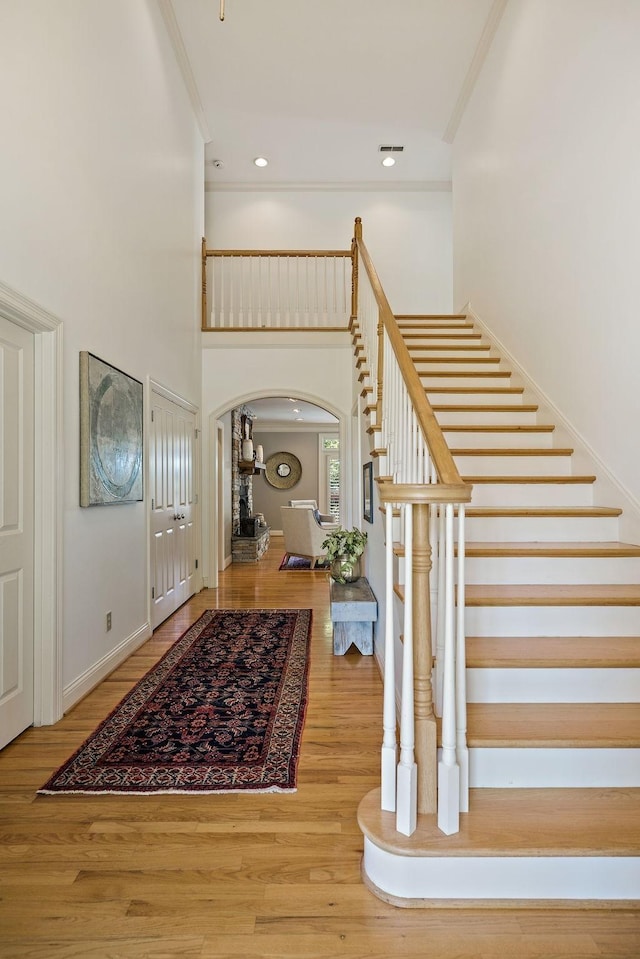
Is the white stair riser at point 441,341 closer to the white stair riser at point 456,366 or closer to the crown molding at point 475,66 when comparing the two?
the white stair riser at point 456,366

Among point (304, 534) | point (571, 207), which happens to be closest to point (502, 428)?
point (571, 207)

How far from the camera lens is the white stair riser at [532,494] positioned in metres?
3.05

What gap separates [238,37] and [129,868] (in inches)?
250

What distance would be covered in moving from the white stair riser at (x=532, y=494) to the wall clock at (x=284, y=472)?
10541 mm

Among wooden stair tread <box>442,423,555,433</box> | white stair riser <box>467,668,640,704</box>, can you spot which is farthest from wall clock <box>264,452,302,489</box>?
white stair riser <box>467,668,640,704</box>

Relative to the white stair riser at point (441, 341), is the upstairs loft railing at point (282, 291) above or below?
above

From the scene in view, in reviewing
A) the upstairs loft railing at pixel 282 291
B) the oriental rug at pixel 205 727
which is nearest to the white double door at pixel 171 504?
the oriental rug at pixel 205 727

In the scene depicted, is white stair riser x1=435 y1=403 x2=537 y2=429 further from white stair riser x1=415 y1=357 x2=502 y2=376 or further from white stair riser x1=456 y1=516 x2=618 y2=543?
white stair riser x1=456 y1=516 x2=618 y2=543

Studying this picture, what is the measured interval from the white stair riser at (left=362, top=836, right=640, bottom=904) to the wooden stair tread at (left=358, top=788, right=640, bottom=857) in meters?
0.03

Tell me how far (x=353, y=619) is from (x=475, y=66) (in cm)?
555

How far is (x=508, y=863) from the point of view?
1497mm

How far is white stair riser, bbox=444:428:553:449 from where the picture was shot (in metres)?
3.55

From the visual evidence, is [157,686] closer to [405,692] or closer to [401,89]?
[405,692]

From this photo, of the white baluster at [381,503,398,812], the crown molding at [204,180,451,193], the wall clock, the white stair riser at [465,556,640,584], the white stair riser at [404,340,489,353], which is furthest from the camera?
the wall clock
